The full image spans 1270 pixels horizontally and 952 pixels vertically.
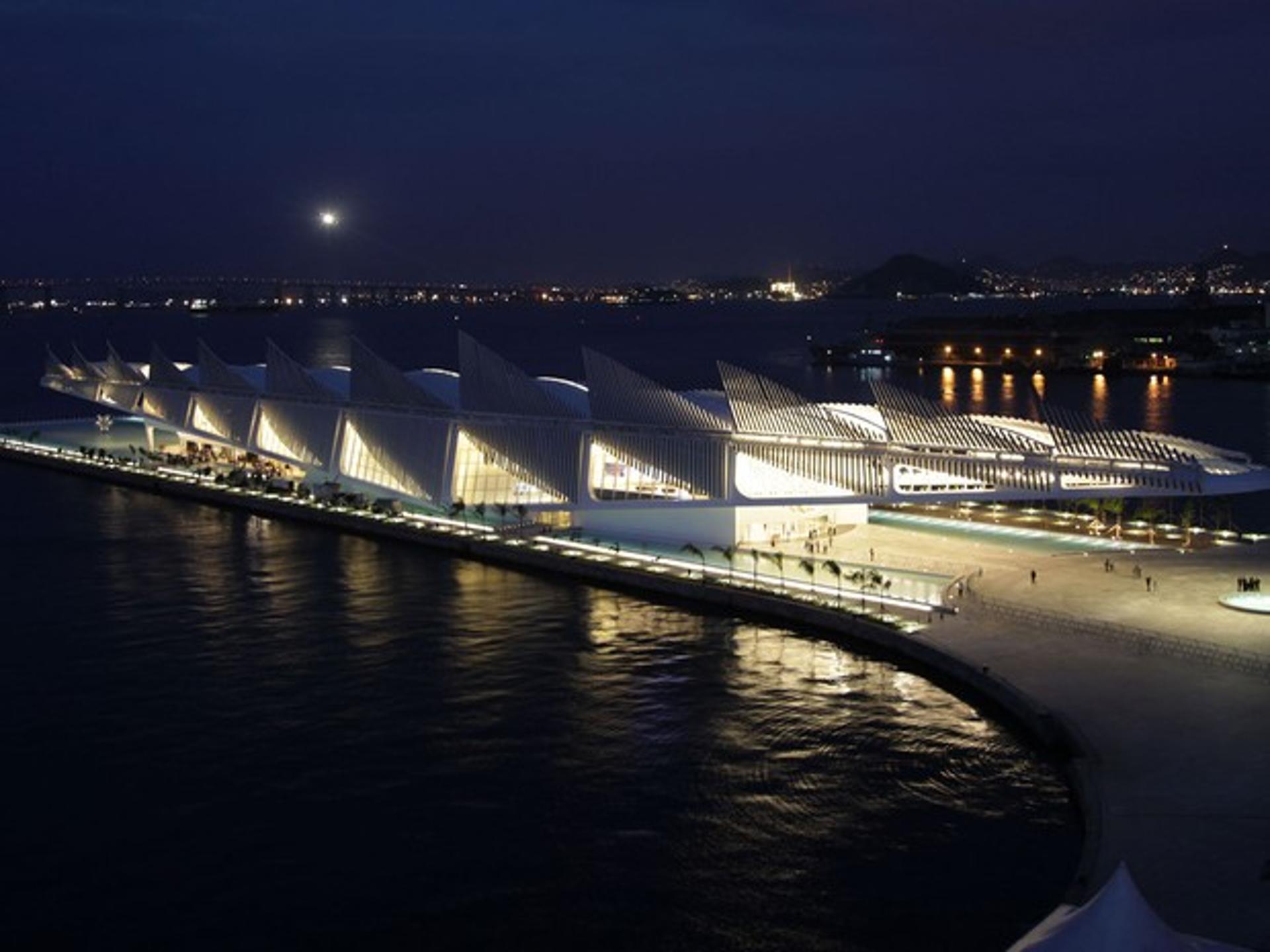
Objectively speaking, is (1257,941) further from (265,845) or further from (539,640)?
(539,640)

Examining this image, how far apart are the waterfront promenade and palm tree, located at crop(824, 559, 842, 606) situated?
838 millimetres

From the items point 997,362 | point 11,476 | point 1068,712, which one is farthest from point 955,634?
point 997,362

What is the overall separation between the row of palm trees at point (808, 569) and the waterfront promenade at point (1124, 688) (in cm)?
74

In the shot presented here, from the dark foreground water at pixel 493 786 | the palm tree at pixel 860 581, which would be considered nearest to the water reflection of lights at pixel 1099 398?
the palm tree at pixel 860 581

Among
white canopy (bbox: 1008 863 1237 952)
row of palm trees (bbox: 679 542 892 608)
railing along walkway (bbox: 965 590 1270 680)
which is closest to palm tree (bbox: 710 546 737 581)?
row of palm trees (bbox: 679 542 892 608)

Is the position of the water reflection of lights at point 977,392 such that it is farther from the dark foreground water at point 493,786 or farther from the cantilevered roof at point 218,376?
the dark foreground water at point 493,786

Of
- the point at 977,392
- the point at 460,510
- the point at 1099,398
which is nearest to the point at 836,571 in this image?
the point at 460,510

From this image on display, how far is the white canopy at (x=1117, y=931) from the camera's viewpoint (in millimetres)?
9852

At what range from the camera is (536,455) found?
105 ft

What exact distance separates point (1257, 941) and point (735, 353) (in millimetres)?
111296

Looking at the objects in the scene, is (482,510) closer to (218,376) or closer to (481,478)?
(481,478)

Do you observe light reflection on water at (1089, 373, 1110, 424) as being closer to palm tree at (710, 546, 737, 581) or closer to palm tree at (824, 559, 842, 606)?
palm tree at (710, 546, 737, 581)

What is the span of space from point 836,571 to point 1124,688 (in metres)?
6.97

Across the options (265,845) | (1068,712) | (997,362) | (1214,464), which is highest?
(997,362)
